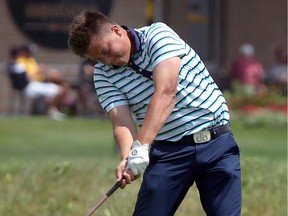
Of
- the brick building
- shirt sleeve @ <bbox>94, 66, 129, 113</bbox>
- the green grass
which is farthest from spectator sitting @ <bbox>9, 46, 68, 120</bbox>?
shirt sleeve @ <bbox>94, 66, 129, 113</bbox>

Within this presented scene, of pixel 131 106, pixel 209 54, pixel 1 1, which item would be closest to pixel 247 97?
pixel 209 54

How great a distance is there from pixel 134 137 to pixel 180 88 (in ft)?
1.41

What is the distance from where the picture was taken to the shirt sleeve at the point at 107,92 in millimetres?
6352

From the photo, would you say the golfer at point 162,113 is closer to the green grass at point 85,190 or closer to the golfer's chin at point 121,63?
the golfer's chin at point 121,63

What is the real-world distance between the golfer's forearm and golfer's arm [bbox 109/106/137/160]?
0.38 metres

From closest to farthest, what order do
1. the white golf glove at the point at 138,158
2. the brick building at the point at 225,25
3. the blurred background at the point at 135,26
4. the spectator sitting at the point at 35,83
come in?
the white golf glove at the point at 138,158 → the blurred background at the point at 135,26 → the spectator sitting at the point at 35,83 → the brick building at the point at 225,25

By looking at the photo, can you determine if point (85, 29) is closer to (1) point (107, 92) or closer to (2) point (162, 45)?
(2) point (162, 45)

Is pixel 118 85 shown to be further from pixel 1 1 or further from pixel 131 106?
pixel 1 1

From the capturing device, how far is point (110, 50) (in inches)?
236

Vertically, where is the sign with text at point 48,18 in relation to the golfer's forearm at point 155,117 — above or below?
below

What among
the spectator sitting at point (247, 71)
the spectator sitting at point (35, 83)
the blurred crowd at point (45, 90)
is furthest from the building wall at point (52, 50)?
the spectator sitting at point (247, 71)

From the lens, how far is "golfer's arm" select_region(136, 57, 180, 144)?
5.90 meters

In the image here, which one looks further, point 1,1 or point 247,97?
point 1,1

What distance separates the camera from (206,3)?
24266mm
